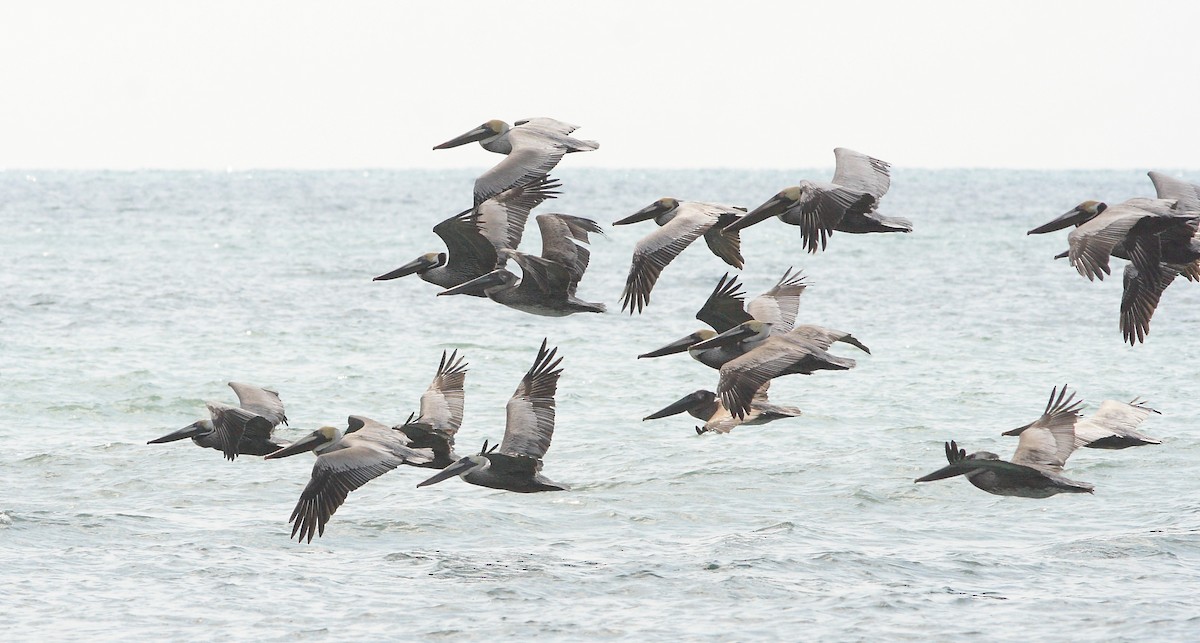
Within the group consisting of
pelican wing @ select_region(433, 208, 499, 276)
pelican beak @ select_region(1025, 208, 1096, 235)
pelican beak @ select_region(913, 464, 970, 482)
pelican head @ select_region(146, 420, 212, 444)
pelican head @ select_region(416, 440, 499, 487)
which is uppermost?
pelican beak @ select_region(1025, 208, 1096, 235)

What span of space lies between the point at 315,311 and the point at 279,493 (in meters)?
15.9

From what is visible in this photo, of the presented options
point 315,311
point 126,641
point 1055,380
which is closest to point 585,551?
point 126,641

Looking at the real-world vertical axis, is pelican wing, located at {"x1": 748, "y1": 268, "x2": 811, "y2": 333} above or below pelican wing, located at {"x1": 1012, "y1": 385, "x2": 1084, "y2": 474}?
above

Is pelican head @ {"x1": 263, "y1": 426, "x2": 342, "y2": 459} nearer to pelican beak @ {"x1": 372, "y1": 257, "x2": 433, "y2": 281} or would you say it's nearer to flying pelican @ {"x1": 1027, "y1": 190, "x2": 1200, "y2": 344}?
pelican beak @ {"x1": 372, "y1": 257, "x2": 433, "y2": 281}

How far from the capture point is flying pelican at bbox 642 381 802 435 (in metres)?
12.1

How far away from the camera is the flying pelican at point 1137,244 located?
32.0 ft

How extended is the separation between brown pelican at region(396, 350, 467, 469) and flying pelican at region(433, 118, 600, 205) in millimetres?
1826

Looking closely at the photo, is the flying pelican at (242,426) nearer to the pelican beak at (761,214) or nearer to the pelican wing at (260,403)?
the pelican wing at (260,403)

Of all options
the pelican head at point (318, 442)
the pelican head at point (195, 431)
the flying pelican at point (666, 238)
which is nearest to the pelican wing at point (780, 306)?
the flying pelican at point (666, 238)

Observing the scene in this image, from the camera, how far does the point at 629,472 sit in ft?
58.9

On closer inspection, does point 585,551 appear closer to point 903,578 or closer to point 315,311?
point 903,578

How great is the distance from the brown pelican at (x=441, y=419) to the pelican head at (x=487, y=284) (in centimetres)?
99

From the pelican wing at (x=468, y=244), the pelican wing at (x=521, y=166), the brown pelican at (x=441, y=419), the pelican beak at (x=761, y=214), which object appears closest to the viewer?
the pelican beak at (x=761, y=214)

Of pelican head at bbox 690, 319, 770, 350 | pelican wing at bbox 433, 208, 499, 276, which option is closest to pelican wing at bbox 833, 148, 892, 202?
pelican head at bbox 690, 319, 770, 350
